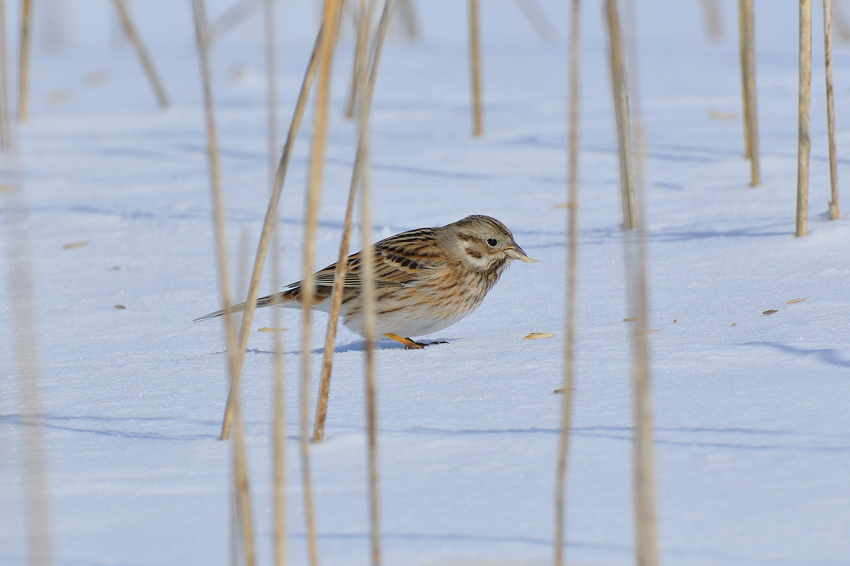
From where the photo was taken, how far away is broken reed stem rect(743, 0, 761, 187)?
5004 millimetres

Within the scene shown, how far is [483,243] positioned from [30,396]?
2065 millimetres

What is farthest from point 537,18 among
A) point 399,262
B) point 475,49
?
point 399,262

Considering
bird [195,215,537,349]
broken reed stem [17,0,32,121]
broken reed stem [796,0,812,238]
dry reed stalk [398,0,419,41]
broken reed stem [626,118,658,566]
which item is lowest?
broken reed stem [626,118,658,566]

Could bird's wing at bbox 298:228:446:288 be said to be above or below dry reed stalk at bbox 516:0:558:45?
below

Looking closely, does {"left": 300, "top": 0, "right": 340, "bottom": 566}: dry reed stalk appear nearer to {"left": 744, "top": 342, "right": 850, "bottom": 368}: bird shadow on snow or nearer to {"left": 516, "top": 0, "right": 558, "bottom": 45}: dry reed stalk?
{"left": 744, "top": 342, "right": 850, "bottom": 368}: bird shadow on snow

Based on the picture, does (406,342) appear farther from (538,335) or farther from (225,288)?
(225,288)

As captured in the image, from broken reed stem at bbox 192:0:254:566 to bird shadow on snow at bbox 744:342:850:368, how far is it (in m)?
1.70

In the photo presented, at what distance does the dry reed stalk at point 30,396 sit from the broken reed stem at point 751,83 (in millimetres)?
3372

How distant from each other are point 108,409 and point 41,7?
517 inches

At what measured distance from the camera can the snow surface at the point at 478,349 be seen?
209 centimetres

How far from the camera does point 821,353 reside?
9.69ft

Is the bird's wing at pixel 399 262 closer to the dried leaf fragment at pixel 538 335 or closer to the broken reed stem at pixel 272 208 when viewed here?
the dried leaf fragment at pixel 538 335

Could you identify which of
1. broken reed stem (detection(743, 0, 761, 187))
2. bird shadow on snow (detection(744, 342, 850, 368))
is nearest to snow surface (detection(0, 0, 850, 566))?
bird shadow on snow (detection(744, 342, 850, 368))

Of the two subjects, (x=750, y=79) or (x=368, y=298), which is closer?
(x=368, y=298)
